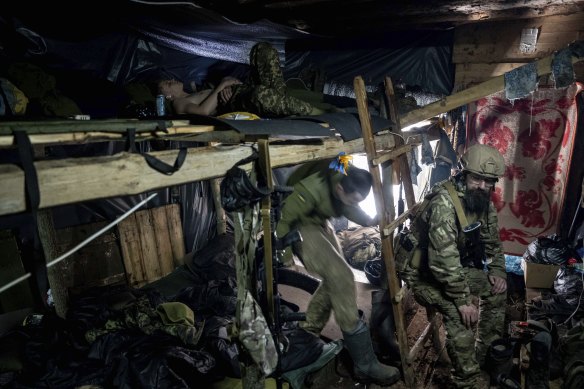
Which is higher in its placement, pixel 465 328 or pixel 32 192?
pixel 32 192

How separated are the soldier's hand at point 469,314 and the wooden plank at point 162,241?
604cm

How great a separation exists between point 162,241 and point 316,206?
433 cm

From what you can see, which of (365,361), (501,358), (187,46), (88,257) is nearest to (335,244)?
(365,361)

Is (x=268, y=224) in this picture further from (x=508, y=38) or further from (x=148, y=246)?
(x=508, y=38)

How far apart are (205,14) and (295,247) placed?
129 inches

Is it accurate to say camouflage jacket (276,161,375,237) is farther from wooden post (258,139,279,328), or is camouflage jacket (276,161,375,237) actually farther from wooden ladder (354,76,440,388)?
wooden post (258,139,279,328)

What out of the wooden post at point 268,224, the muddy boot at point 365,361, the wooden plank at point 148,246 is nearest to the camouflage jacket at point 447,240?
the muddy boot at point 365,361

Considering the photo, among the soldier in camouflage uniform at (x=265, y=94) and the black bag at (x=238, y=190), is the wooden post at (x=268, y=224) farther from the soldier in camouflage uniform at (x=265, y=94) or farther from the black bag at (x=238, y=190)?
the soldier in camouflage uniform at (x=265, y=94)

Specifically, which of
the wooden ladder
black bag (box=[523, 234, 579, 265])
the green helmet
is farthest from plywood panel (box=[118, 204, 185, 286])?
black bag (box=[523, 234, 579, 265])

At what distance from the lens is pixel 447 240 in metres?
4.05

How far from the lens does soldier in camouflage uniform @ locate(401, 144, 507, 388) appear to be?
405 centimetres

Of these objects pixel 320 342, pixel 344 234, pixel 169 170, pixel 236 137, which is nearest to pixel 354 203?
pixel 320 342

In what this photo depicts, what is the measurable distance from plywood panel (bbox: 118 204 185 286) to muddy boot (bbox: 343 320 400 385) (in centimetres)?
470

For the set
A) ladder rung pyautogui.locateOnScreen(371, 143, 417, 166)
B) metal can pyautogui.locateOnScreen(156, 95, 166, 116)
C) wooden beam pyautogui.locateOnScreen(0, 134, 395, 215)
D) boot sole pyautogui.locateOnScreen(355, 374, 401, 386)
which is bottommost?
boot sole pyautogui.locateOnScreen(355, 374, 401, 386)
